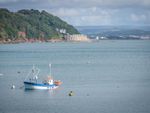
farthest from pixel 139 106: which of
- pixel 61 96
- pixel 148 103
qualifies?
pixel 61 96

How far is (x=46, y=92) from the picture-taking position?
6669 cm

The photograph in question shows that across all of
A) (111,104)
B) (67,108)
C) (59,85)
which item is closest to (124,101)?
(111,104)

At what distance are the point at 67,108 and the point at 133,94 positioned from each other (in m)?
11.4

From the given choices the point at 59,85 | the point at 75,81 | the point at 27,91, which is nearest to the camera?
the point at 27,91

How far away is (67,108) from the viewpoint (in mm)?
54219

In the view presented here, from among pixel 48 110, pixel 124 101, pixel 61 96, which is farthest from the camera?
pixel 61 96

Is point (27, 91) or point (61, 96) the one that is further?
point (27, 91)

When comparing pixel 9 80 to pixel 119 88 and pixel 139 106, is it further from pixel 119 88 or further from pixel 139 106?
pixel 139 106

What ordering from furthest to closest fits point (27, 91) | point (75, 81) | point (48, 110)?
point (75, 81), point (27, 91), point (48, 110)

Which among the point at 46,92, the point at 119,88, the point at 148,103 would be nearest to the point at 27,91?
the point at 46,92

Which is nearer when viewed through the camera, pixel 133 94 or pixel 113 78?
pixel 133 94

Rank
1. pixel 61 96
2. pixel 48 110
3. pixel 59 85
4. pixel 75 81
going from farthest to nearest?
pixel 75 81, pixel 59 85, pixel 61 96, pixel 48 110

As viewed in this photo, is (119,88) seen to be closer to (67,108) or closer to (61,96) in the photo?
(61,96)

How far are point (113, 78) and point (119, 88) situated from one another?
42.7 feet
